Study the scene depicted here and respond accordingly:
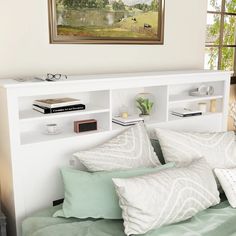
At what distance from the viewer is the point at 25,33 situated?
199 centimetres

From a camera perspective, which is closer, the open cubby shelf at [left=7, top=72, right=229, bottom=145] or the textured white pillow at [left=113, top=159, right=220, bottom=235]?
the textured white pillow at [left=113, top=159, right=220, bottom=235]

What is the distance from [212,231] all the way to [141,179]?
0.40 meters

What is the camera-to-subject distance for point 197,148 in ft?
6.35

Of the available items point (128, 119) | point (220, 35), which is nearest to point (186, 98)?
point (128, 119)

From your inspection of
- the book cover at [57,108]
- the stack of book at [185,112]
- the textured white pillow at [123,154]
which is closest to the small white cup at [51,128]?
the book cover at [57,108]

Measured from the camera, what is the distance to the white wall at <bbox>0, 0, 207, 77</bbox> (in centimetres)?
195

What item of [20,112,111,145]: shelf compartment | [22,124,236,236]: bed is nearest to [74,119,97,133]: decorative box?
[20,112,111,145]: shelf compartment

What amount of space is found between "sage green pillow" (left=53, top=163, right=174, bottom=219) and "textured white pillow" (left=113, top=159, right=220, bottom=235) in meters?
0.14

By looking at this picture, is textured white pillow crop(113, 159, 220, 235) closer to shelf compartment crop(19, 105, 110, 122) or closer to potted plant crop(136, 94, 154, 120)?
shelf compartment crop(19, 105, 110, 122)

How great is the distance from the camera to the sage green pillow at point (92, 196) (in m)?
1.64

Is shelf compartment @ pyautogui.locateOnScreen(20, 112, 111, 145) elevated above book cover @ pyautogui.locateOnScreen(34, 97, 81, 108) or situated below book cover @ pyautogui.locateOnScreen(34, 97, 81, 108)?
below

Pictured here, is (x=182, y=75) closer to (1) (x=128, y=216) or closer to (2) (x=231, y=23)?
(1) (x=128, y=216)

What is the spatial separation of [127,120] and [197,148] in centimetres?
49

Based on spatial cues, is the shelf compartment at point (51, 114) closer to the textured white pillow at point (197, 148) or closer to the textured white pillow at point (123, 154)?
the textured white pillow at point (123, 154)
